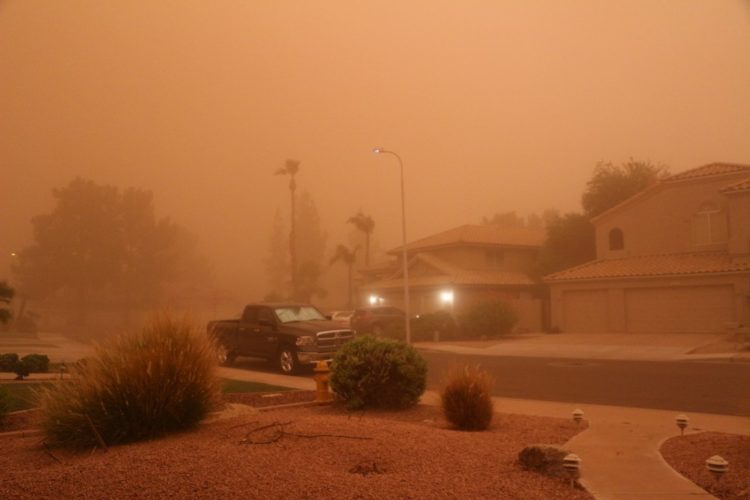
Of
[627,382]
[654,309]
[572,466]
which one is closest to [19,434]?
[572,466]

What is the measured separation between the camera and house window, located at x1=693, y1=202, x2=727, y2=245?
38750 millimetres

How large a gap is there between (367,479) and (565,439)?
407cm

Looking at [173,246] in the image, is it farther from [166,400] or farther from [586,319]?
[166,400]

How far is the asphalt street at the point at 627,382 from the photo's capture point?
47.7 ft

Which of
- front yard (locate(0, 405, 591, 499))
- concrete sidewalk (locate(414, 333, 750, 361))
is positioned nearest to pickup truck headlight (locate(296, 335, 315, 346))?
front yard (locate(0, 405, 591, 499))

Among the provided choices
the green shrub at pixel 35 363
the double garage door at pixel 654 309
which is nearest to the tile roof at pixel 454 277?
the double garage door at pixel 654 309

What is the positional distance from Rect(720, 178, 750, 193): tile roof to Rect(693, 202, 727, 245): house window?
9.36 ft

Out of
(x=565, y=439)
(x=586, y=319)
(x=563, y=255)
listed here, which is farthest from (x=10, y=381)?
(x=563, y=255)

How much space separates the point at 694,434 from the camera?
10.1 m

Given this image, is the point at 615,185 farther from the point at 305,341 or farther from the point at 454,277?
the point at 305,341

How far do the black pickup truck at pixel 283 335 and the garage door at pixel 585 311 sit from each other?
73.2 feet

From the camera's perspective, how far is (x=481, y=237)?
5194cm

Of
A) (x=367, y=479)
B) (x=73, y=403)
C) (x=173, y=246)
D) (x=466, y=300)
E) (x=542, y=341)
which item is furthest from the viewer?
(x=173, y=246)

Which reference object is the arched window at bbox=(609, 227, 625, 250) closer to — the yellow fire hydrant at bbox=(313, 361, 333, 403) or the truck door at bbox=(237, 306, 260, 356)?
the truck door at bbox=(237, 306, 260, 356)
